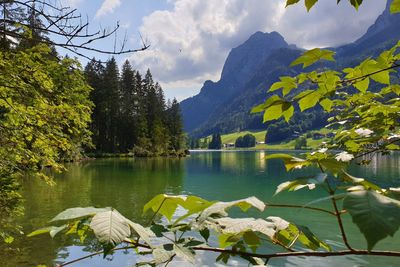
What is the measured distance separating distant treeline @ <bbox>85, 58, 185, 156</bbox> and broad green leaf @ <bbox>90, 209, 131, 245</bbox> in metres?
78.7

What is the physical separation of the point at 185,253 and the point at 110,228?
328 millimetres

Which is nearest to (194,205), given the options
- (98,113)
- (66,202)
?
(66,202)

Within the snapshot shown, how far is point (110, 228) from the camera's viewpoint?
102 centimetres

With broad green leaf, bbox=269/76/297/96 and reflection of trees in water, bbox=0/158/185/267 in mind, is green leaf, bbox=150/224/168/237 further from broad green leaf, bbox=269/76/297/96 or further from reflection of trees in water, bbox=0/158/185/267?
reflection of trees in water, bbox=0/158/185/267

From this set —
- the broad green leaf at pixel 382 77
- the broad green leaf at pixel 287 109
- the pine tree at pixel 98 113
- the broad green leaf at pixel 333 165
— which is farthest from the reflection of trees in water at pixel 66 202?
the pine tree at pixel 98 113

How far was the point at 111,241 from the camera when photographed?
982mm

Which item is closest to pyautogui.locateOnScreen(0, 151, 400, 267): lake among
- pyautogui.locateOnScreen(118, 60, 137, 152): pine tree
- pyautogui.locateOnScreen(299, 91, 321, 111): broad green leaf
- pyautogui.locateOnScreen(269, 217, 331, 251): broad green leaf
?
pyautogui.locateOnScreen(269, 217, 331, 251): broad green leaf

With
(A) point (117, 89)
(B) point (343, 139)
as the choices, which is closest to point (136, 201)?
(B) point (343, 139)

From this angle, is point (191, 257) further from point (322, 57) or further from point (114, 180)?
point (114, 180)

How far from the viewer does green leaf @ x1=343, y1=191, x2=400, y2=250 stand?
0.69 m

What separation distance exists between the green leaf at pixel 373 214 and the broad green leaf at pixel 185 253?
60 cm

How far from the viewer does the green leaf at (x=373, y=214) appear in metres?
0.69

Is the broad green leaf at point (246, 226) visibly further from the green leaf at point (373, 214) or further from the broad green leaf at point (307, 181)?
the green leaf at point (373, 214)

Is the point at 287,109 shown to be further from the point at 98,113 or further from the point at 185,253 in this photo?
the point at 98,113
